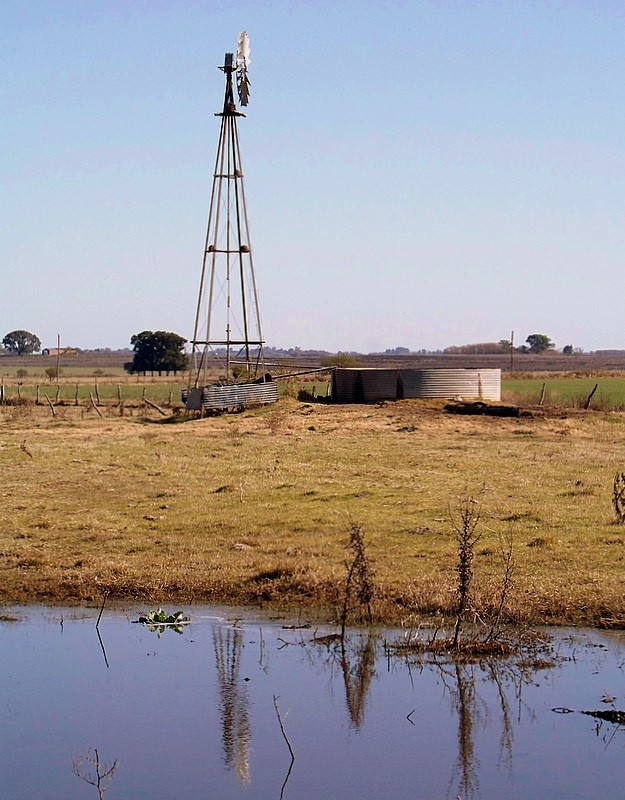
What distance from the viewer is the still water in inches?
322

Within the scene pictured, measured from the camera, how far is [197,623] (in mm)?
12414

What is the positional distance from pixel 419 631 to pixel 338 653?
973 mm

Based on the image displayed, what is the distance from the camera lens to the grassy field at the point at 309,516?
13.5 m

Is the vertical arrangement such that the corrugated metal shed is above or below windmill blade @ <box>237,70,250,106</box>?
below

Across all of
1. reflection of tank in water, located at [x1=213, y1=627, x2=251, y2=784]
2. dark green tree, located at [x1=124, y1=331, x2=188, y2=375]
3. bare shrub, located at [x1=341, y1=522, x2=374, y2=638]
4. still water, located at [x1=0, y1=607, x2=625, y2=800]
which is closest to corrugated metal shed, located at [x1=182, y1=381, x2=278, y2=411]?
bare shrub, located at [x1=341, y1=522, x2=374, y2=638]

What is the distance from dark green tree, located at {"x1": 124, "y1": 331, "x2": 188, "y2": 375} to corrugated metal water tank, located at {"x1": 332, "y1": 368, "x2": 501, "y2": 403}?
262 feet

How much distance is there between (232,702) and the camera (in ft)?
32.4

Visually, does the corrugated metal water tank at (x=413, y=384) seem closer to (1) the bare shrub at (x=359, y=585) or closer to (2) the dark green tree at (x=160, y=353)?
(1) the bare shrub at (x=359, y=585)

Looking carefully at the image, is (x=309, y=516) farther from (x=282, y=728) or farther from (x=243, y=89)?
(x=243, y=89)

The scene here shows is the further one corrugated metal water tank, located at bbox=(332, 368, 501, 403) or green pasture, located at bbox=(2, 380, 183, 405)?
green pasture, located at bbox=(2, 380, 183, 405)

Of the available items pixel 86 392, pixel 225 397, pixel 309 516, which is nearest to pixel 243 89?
pixel 225 397

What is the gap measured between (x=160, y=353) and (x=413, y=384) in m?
84.0

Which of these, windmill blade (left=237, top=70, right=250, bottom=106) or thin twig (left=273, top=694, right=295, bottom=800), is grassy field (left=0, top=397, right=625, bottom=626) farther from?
windmill blade (left=237, top=70, right=250, bottom=106)

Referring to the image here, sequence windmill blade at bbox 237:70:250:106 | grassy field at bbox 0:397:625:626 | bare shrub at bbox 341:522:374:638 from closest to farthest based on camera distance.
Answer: bare shrub at bbox 341:522:374:638 < grassy field at bbox 0:397:625:626 < windmill blade at bbox 237:70:250:106
